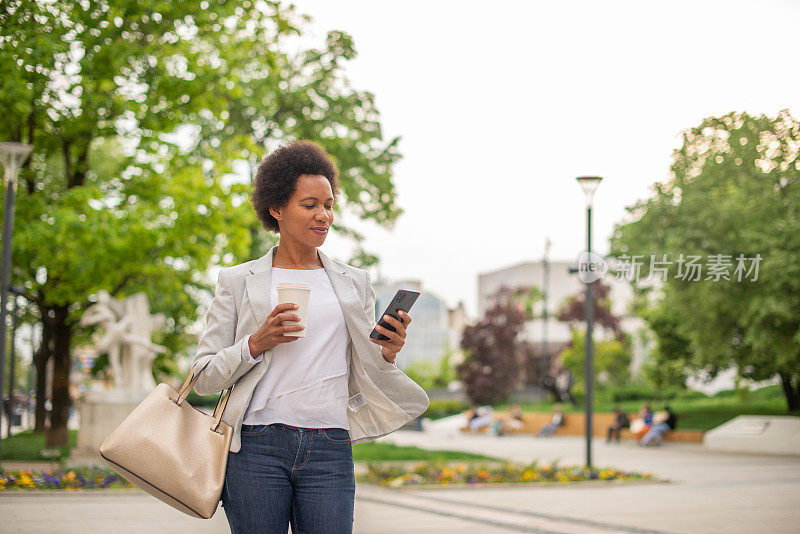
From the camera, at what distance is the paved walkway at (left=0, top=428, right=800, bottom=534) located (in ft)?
28.6

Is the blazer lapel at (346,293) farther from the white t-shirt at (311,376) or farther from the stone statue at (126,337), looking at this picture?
the stone statue at (126,337)

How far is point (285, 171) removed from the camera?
3.04 m

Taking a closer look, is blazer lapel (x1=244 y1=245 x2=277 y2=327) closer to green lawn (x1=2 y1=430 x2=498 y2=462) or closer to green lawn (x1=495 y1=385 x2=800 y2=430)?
green lawn (x1=2 y1=430 x2=498 y2=462)

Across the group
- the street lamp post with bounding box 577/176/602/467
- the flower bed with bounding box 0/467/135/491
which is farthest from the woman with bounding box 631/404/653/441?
the flower bed with bounding box 0/467/135/491

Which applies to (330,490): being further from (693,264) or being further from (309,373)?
(693,264)

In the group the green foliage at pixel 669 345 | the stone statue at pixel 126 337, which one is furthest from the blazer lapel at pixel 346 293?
the green foliage at pixel 669 345

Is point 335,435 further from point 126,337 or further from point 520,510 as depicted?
point 126,337

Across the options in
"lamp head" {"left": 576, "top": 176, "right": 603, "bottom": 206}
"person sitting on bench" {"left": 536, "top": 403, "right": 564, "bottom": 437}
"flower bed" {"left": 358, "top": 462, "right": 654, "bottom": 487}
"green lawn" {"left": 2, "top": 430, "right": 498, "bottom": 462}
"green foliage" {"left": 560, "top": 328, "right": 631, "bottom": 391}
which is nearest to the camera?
"flower bed" {"left": 358, "top": 462, "right": 654, "bottom": 487}

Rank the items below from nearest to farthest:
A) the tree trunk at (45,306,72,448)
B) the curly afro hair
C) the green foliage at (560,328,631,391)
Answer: the curly afro hair → the tree trunk at (45,306,72,448) → the green foliage at (560,328,631,391)

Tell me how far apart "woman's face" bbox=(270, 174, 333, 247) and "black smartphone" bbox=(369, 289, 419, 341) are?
351 mm

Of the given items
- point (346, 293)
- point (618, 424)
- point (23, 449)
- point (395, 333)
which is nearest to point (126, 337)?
point (23, 449)

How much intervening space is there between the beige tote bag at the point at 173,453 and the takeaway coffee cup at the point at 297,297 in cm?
40

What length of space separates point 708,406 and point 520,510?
77.2ft

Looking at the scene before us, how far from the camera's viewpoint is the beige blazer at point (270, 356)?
2787mm
